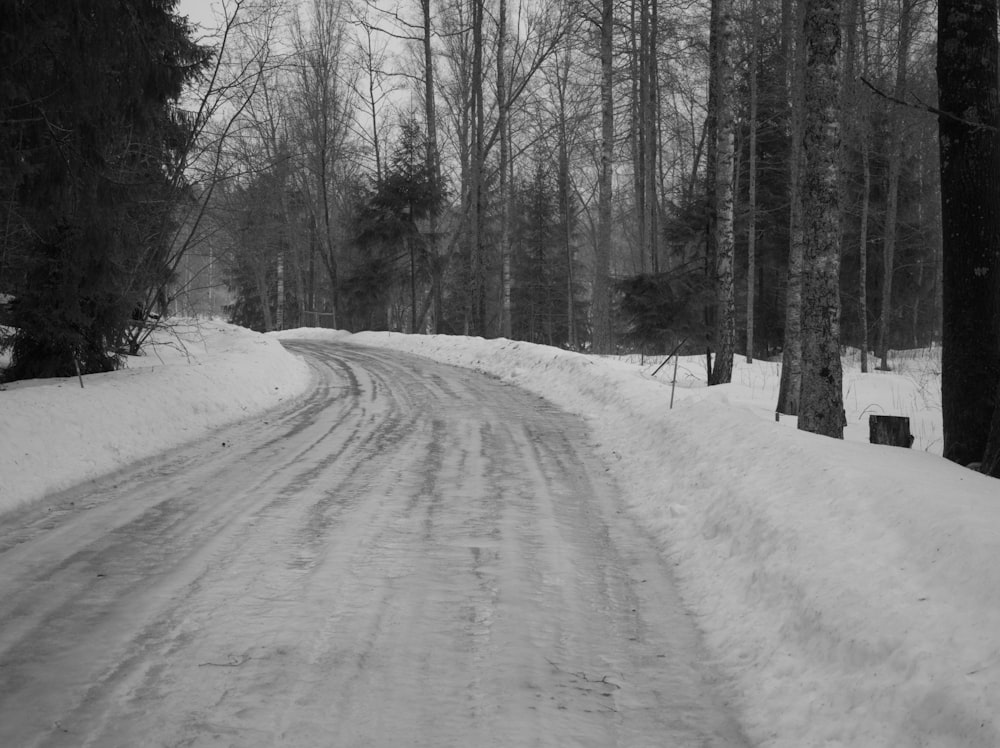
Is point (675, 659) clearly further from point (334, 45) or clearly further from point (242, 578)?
point (334, 45)

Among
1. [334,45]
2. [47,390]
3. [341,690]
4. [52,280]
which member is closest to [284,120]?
[334,45]

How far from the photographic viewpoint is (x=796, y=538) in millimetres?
4262

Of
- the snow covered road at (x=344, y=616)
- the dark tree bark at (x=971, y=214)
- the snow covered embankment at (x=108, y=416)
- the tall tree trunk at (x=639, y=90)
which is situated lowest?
the snow covered road at (x=344, y=616)

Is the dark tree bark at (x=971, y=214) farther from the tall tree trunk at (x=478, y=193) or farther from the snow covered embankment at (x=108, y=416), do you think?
the tall tree trunk at (x=478, y=193)

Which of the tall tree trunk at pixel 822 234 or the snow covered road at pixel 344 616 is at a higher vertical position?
the tall tree trunk at pixel 822 234

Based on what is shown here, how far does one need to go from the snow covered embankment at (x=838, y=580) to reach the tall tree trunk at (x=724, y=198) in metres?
8.07

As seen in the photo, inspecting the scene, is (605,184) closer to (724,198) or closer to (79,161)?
(724,198)

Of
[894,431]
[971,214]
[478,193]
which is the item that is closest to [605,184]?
[478,193]

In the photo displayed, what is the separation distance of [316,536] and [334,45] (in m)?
32.5

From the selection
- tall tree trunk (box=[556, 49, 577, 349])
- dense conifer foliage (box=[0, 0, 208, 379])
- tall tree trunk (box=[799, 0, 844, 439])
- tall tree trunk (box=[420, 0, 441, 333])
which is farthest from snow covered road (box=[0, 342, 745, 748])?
tall tree trunk (box=[420, 0, 441, 333])

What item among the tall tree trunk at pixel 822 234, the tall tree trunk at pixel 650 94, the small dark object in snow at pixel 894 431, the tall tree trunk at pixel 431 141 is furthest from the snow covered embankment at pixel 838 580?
the tall tree trunk at pixel 431 141

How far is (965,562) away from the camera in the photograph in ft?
10.6

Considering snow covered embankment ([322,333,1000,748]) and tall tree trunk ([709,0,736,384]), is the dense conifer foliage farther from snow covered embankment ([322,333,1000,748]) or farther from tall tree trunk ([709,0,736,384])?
tall tree trunk ([709,0,736,384])

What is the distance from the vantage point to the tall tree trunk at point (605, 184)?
18219 mm
